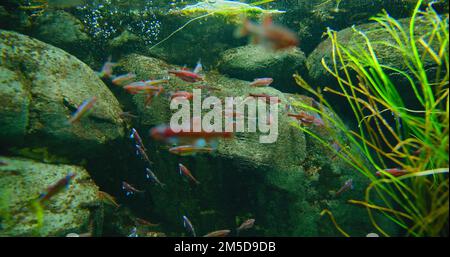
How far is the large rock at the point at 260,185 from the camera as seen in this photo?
16.0 ft

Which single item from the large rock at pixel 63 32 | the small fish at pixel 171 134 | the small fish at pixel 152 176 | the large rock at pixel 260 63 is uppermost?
the large rock at pixel 63 32

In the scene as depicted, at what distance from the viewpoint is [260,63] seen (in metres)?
6.52

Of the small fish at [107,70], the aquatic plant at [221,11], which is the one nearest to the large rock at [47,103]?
the small fish at [107,70]

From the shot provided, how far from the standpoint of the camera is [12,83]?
4.43m

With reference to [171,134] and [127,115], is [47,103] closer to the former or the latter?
[127,115]

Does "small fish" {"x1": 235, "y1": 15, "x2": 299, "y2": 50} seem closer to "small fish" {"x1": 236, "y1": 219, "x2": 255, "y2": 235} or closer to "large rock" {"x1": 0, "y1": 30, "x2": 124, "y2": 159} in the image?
Result: "small fish" {"x1": 236, "y1": 219, "x2": 255, "y2": 235}

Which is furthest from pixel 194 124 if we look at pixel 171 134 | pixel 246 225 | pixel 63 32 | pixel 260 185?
pixel 63 32

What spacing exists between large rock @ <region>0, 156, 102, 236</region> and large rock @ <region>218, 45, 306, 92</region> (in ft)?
13.2

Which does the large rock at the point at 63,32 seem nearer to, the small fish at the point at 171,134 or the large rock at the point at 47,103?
the large rock at the point at 47,103

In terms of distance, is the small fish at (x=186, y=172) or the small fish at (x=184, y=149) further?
the small fish at (x=186, y=172)

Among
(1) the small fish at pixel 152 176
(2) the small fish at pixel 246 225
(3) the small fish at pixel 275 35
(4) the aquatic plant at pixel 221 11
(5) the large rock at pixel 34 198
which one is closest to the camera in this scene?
(3) the small fish at pixel 275 35

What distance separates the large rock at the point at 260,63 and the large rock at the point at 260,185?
1.38 meters

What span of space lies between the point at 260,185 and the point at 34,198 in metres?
3.50

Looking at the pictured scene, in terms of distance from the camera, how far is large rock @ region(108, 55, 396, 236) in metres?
4.88
